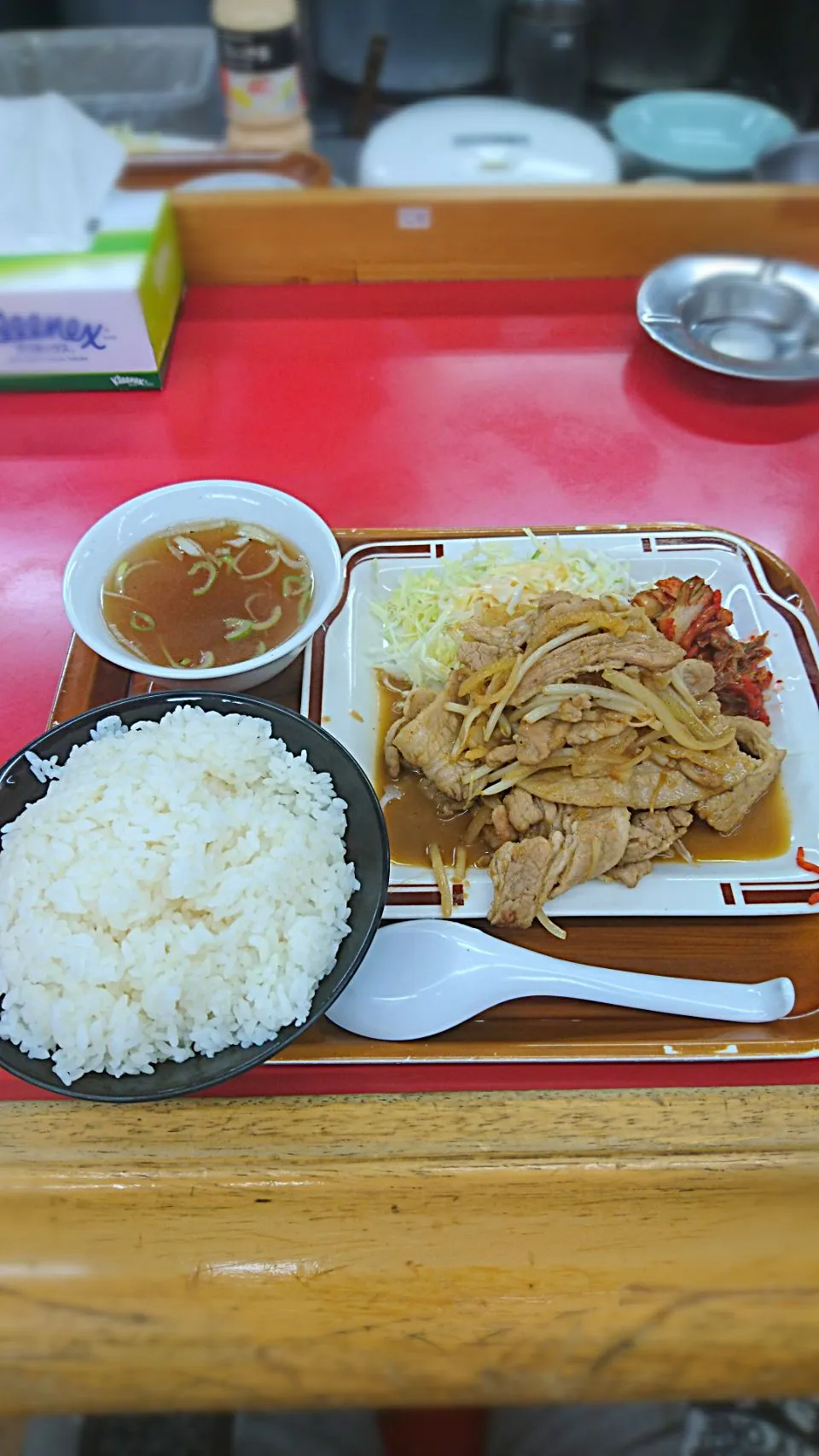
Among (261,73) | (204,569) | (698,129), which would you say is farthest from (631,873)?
(698,129)

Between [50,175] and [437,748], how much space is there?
2.01m

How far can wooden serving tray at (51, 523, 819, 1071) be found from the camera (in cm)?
135

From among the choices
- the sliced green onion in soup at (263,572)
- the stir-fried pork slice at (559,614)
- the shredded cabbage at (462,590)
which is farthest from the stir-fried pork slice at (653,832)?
the sliced green onion in soup at (263,572)

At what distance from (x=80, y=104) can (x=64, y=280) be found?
288 centimetres

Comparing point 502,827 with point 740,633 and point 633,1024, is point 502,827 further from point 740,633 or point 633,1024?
point 740,633

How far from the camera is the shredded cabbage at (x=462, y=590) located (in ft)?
5.93

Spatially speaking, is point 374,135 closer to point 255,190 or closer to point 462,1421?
point 255,190


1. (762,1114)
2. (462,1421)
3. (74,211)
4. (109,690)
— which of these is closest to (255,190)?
(74,211)

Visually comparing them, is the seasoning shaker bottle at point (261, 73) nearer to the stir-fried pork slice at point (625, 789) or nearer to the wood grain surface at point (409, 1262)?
the stir-fried pork slice at point (625, 789)

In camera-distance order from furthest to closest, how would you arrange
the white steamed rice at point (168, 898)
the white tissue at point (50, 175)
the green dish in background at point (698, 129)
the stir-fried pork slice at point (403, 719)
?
the green dish in background at point (698, 129)
the white tissue at point (50, 175)
the stir-fried pork slice at point (403, 719)
the white steamed rice at point (168, 898)

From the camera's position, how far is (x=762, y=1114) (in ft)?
4.17

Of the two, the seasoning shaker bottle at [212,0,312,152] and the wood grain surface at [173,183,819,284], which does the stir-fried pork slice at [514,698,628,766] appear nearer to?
the wood grain surface at [173,183,819,284]

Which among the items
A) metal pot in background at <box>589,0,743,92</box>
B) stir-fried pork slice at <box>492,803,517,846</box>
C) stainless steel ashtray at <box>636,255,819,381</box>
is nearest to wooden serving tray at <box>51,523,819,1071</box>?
stir-fried pork slice at <box>492,803,517,846</box>

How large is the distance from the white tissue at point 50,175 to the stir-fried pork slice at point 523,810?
1838 mm
